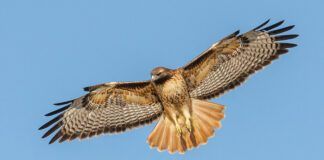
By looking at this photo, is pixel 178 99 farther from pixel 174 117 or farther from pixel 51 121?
pixel 51 121

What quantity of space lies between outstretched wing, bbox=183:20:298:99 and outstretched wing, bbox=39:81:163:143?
0.98 metres

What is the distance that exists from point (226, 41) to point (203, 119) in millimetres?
1679

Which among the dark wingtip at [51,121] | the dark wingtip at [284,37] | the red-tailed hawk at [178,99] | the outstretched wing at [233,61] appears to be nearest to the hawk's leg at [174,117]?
the red-tailed hawk at [178,99]

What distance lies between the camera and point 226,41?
701 inches

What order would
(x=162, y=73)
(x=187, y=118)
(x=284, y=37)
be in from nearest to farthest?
(x=162, y=73), (x=284, y=37), (x=187, y=118)

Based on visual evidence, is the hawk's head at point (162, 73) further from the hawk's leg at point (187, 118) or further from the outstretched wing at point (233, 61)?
the hawk's leg at point (187, 118)

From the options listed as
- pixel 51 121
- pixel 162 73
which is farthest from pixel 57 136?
pixel 162 73

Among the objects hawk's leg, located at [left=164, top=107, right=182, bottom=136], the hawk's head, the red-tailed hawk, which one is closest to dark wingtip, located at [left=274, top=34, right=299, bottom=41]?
the red-tailed hawk

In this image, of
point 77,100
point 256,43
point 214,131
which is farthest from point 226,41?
point 77,100

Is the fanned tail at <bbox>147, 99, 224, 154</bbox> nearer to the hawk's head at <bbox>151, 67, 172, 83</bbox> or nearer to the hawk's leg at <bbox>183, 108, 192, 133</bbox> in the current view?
the hawk's leg at <bbox>183, 108, 192, 133</bbox>

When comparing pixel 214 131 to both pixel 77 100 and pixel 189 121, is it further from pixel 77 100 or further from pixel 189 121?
pixel 77 100

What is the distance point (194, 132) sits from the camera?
18219 mm

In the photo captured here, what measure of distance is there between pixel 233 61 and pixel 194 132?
164cm

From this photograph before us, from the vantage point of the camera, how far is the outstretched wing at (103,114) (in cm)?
1855
